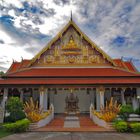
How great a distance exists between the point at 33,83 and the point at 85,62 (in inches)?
257

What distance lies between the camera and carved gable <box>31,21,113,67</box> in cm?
2072

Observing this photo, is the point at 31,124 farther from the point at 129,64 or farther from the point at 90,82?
the point at 129,64

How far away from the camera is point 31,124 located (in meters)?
12.4

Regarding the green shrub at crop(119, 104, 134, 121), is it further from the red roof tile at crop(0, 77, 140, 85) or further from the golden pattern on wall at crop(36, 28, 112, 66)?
the golden pattern on wall at crop(36, 28, 112, 66)

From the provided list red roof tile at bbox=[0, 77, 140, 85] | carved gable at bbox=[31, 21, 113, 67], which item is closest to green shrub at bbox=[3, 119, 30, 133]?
red roof tile at bbox=[0, 77, 140, 85]

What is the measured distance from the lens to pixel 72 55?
2089cm

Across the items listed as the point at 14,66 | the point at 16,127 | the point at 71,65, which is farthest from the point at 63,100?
the point at 16,127

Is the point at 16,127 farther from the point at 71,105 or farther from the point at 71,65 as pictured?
the point at 71,65

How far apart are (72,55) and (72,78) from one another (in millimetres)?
3393

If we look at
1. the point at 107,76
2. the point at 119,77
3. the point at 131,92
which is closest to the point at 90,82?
the point at 107,76

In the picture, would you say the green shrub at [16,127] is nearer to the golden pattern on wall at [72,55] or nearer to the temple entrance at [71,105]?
the temple entrance at [71,105]

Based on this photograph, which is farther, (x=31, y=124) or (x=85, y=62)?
(x=85, y=62)

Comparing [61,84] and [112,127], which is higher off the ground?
[61,84]

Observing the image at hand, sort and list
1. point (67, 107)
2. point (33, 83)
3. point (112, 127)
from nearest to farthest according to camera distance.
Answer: point (112, 127) → point (33, 83) → point (67, 107)
